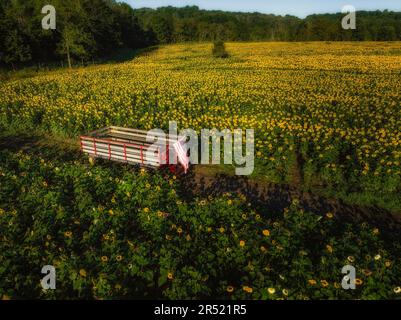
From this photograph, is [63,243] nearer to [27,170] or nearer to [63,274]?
[63,274]

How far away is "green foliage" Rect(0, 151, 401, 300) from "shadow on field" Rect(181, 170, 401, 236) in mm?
784

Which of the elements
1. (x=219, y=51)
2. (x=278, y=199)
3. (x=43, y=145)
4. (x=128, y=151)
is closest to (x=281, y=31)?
(x=219, y=51)

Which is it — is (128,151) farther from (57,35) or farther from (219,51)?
(57,35)

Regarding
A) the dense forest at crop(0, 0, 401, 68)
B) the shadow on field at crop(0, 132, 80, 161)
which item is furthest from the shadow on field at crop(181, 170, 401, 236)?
the dense forest at crop(0, 0, 401, 68)

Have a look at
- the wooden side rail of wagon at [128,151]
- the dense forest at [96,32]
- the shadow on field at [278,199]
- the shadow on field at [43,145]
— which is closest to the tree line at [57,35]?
the dense forest at [96,32]

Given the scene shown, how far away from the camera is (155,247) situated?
6949 millimetres

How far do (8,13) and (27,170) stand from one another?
137ft

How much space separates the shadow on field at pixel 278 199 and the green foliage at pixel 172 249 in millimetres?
784

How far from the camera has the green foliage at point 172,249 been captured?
5777mm

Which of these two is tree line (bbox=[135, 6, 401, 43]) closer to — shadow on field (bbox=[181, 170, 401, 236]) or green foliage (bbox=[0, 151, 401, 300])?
shadow on field (bbox=[181, 170, 401, 236])

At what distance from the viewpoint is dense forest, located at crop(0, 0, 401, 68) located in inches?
1676

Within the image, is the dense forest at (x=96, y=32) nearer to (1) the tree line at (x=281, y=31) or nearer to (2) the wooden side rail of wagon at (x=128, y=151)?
(1) the tree line at (x=281, y=31)

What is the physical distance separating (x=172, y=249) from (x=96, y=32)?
1931 inches

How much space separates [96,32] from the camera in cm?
4881
